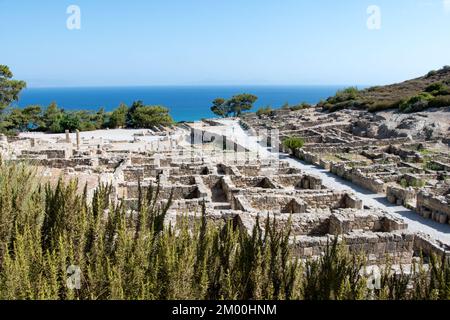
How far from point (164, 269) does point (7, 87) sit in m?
41.7

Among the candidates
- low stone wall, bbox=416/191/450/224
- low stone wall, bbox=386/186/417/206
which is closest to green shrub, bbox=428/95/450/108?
low stone wall, bbox=386/186/417/206

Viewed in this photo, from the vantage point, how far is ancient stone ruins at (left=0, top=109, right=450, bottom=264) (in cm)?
1036

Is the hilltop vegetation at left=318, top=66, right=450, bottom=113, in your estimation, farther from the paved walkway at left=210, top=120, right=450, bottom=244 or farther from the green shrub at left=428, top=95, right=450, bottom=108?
the paved walkway at left=210, top=120, right=450, bottom=244

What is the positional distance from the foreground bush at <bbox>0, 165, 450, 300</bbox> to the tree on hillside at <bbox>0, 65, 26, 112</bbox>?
38.4 meters

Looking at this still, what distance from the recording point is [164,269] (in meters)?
5.49

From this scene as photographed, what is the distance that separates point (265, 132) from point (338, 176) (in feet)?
57.6

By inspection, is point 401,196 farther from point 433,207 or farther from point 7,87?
point 7,87

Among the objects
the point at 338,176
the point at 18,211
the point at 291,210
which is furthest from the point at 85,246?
the point at 338,176

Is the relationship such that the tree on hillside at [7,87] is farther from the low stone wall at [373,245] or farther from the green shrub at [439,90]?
the green shrub at [439,90]

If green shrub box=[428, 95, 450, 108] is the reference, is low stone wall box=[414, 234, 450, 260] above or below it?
below

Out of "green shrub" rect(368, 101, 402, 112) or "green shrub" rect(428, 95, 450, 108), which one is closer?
"green shrub" rect(428, 95, 450, 108)

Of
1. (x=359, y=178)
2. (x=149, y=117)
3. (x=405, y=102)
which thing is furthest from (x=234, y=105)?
(x=359, y=178)

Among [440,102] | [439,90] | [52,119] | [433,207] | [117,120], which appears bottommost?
[433,207]

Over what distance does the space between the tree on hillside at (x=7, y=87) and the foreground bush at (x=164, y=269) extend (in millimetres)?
38450
